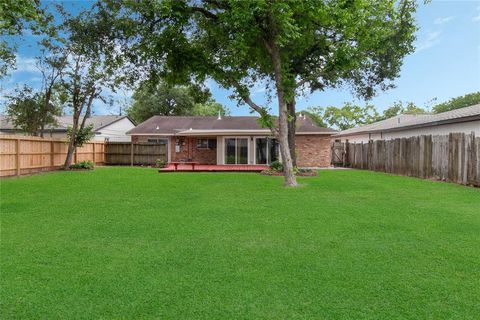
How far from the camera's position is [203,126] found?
27188 millimetres

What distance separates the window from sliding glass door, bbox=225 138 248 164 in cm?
199

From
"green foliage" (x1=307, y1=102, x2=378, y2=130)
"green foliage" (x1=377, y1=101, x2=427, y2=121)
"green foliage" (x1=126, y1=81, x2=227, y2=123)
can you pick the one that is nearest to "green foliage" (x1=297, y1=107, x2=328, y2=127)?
"green foliage" (x1=307, y1=102, x2=378, y2=130)

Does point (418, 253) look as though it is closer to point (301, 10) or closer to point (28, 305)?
point (28, 305)

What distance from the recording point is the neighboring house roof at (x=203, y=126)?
24359mm

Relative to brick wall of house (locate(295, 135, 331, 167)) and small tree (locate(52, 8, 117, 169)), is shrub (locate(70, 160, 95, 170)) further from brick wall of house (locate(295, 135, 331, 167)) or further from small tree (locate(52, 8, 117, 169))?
brick wall of house (locate(295, 135, 331, 167))

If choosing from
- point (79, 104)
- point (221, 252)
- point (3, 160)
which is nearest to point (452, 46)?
point (221, 252)

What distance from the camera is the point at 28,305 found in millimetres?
3211

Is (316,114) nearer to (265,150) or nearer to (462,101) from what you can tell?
(462,101)

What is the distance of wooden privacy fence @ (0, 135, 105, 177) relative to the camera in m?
15.5

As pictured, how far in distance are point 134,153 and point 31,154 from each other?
8891mm

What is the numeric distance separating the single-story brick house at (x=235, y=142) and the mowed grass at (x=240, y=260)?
49.8 ft

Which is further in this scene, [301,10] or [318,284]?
[301,10]

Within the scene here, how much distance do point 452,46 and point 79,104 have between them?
20302 mm

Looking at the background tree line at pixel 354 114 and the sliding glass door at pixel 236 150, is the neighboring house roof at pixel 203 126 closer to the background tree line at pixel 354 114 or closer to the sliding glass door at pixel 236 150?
the sliding glass door at pixel 236 150
